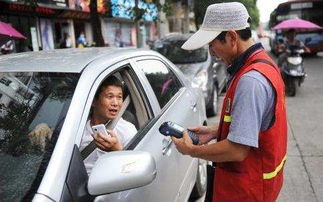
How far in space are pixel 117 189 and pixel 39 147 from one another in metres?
0.42

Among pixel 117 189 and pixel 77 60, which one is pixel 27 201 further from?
pixel 77 60

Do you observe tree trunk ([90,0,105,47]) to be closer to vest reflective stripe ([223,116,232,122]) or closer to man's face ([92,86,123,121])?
man's face ([92,86,123,121])

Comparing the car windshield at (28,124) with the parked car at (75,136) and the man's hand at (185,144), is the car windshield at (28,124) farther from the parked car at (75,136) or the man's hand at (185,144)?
the man's hand at (185,144)

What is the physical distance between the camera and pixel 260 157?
2.12m

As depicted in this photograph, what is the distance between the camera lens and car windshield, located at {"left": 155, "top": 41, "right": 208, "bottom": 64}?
28.5 ft

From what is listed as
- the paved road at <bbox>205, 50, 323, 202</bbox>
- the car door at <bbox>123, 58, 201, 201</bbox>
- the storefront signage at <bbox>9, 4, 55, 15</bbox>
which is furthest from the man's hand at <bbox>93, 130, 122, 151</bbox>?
the storefront signage at <bbox>9, 4, 55, 15</bbox>

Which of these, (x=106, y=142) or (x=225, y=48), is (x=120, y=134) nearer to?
(x=106, y=142)

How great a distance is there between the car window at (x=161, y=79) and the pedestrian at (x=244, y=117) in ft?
3.59

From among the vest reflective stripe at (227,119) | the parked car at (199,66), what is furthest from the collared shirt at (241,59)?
the parked car at (199,66)

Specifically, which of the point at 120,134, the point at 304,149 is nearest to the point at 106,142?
the point at 120,134

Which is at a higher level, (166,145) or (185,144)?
(185,144)

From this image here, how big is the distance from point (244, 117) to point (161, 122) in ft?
3.60

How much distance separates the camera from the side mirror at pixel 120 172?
1.80 meters

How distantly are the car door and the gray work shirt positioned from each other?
0.59 m
